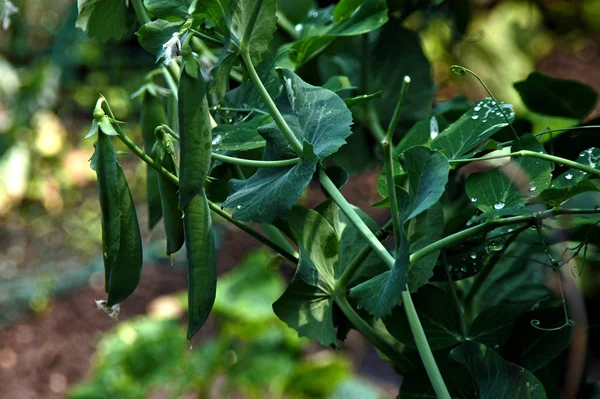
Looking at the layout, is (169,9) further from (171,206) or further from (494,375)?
(494,375)

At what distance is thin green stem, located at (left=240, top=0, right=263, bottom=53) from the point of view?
31cm

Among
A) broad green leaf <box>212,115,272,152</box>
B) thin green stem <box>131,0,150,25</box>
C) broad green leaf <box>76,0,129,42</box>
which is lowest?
broad green leaf <box>212,115,272,152</box>

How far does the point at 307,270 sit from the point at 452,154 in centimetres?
10

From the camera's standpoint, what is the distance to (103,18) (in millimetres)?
413

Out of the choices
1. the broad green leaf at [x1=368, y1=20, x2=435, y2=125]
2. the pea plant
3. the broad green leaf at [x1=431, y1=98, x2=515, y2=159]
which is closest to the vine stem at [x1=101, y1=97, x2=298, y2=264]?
the pea plant

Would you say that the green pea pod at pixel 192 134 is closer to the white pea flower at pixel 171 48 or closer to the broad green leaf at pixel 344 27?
the white pea flower at pixel 171 48

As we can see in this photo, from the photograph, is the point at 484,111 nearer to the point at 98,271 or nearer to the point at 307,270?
the point at 307,270

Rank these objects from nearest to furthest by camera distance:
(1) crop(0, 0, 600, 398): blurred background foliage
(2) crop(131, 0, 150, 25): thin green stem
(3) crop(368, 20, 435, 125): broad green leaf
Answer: (2) crop(131, 0, 150, 25): thin green stem → (3) crop(368, 20, 435, 125): broad green leaf → (1) crop(0, 0, 600, 398): blurred background foliage

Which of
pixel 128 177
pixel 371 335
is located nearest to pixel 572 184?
pixel 371 335

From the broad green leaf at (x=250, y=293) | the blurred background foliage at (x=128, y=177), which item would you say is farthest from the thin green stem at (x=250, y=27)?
the broad green leaf at (x=250, y=293)

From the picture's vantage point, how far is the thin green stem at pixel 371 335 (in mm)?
368

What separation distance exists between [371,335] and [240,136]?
13cm

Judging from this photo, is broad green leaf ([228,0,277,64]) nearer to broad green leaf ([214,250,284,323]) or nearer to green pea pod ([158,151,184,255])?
green pea pod ([158,151,184,255])

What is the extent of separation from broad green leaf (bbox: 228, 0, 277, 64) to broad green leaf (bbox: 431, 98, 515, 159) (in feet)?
0.35
